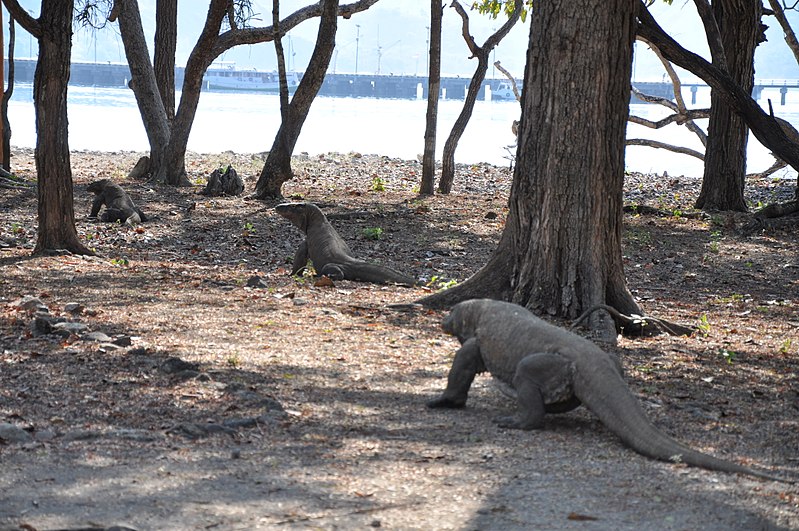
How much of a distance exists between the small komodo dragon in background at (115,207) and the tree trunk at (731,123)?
7.81 m

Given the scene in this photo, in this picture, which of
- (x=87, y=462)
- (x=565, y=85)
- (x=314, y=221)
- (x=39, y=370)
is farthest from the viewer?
(x=314, y=221)

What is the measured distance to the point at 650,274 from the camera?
9.53 m

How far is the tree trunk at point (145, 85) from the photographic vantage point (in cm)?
1661

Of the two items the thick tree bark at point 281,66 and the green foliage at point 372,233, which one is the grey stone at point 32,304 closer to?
the green foliage at point 372,233

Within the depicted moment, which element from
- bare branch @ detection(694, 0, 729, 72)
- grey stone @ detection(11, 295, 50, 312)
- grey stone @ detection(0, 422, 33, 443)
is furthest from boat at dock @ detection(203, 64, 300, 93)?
grey stone @ detection(0, 422, 33, 443)

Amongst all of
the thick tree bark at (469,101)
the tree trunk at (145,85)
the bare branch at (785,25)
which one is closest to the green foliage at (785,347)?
the thick tree bark at (469,101)

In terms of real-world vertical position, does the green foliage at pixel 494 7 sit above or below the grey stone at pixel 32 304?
above

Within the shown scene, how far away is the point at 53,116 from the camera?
29.0 ft

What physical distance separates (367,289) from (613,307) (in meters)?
2.24

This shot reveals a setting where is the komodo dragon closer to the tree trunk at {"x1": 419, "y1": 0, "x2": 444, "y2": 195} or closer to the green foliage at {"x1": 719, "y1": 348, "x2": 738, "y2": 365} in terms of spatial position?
the green foliage at {"x1": 719, "y1": 348, "x2": 738, "y2": 365}

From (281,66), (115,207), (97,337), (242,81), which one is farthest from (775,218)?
(242,81)

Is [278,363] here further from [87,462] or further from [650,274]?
[650,274]

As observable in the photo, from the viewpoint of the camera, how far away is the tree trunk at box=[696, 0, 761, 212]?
13.5m

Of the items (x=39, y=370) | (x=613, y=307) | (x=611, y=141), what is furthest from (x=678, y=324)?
(x=39, y=370)
